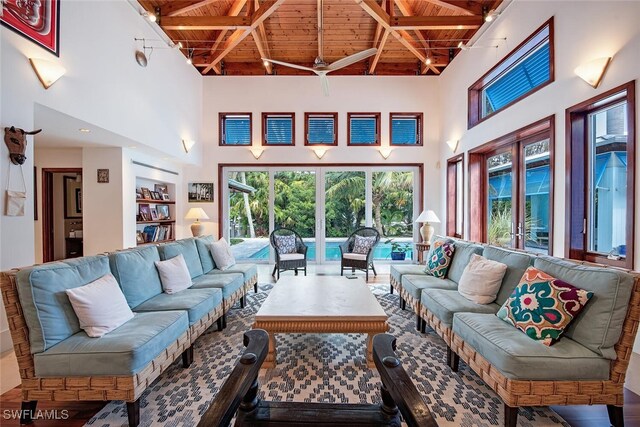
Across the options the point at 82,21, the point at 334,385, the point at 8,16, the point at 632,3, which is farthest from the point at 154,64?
the point at 632,3

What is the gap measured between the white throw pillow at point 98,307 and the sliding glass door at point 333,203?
4577mm

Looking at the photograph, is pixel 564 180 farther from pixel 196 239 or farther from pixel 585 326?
pixel 196 239

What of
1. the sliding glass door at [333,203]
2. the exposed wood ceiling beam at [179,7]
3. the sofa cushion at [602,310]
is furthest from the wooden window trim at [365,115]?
the sofa cushion at [602,310]

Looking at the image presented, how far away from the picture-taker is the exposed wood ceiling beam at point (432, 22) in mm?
4621

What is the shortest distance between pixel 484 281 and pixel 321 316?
1522 millimetres

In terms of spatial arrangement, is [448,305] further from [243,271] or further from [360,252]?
[360,252]

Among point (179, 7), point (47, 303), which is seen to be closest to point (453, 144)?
point (179, 7)

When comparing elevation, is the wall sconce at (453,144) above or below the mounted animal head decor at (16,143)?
above

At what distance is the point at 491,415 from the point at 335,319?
3.92ft

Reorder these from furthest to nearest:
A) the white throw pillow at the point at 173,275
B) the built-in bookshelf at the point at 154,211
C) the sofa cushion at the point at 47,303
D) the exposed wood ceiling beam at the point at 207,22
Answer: the built-in bookshelf at the point at 154,211
the exposed wood ceiling beam at the point at 207,22
the white throw pillow at the point at 173,275
the sofa cushion at the point at 47,303

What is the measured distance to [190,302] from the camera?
2621mm

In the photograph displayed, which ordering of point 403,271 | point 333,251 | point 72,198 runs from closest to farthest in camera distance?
point 403,271 < point 72,198 < point 333,251

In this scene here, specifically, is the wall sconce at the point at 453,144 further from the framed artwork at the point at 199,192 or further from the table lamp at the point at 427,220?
the framed artwork at the point at 199,192

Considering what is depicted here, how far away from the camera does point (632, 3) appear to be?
2.44m
